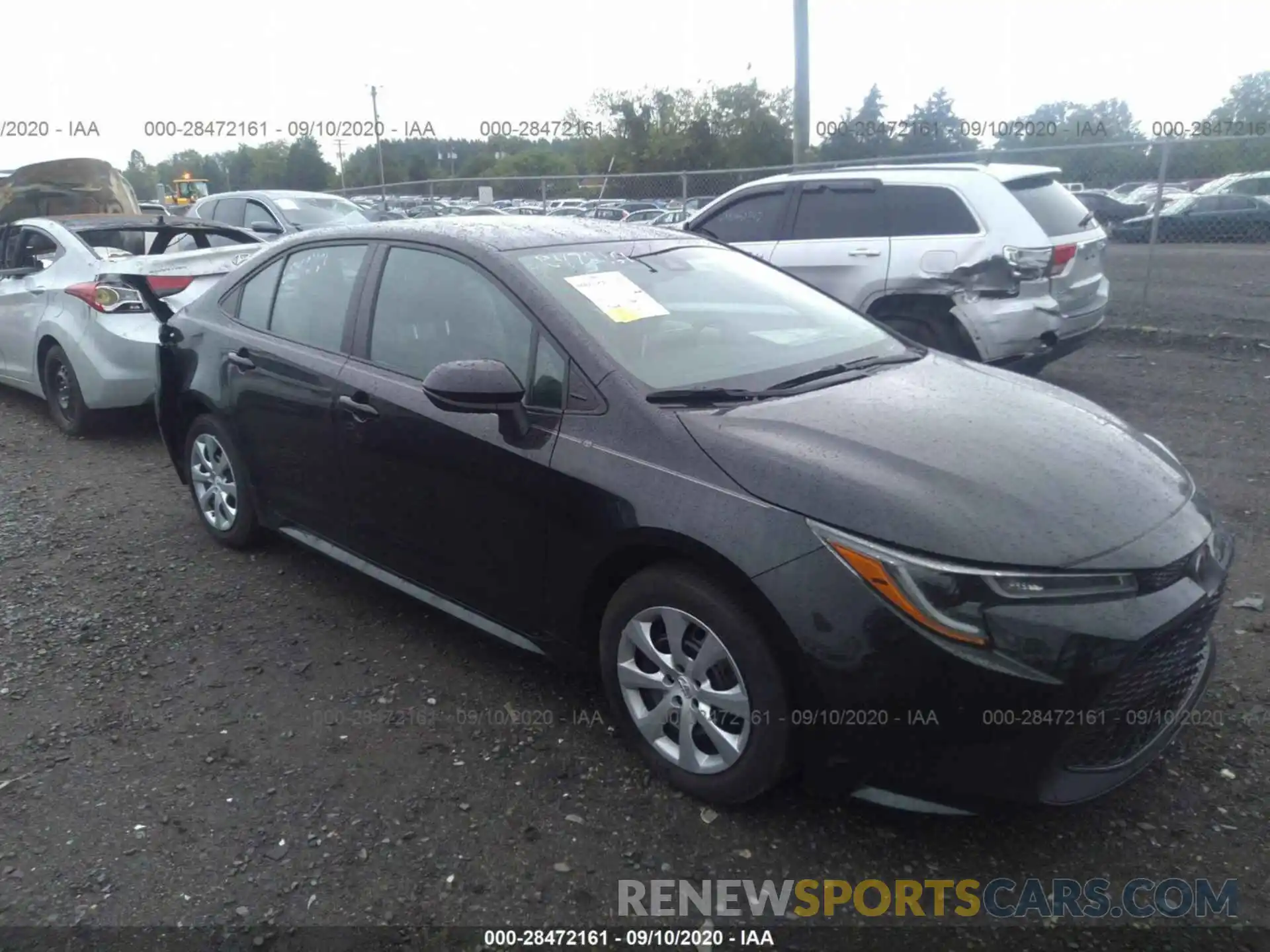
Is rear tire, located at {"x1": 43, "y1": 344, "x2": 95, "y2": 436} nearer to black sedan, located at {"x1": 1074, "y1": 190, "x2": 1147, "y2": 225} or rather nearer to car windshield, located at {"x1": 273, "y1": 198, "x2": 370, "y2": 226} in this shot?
car windshield, located at {"x1": 273, "y1": 198, "x2": 370, "y2": 226}

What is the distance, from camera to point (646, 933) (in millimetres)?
2521

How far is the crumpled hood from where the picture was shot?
36.2 ft

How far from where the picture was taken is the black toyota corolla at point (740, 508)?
2.49m

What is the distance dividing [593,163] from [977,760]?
43856mm

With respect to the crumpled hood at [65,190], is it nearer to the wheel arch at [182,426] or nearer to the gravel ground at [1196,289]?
the wheel arch at [182,426]

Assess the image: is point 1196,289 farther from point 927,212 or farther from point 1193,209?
point 927,212

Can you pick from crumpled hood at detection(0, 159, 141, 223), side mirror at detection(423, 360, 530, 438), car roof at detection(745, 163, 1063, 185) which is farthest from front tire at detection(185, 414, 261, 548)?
crumpled hood at detection(0, 159, 141, 223)

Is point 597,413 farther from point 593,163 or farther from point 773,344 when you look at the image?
point 593,163

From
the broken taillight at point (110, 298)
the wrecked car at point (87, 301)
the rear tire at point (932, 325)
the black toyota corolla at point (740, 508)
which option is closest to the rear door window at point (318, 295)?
the black toyota corolla at point (740, 508)

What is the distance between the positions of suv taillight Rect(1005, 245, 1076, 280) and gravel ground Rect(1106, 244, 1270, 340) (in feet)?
12.7

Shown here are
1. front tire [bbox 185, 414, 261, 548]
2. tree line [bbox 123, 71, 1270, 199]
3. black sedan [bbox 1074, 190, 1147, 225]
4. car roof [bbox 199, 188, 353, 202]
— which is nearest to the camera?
front tire [bbox 185, 414, 261, 548]

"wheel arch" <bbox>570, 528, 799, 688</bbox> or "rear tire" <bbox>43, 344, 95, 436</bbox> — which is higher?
"wheel arch" <bbox>570, 528, 799, 688</bbox>

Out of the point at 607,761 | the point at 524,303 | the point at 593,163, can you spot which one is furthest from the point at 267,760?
the point at 593,163

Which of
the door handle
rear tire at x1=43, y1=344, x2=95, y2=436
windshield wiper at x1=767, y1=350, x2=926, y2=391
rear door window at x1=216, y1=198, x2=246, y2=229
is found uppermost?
rear door window at x1=216, y1=198, x2=246, y2=229
